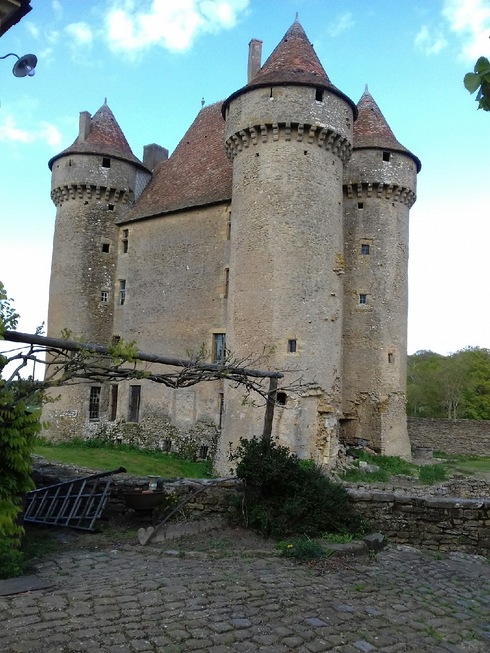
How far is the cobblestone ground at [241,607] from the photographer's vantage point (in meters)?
4.83

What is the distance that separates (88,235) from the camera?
2620 centimetres

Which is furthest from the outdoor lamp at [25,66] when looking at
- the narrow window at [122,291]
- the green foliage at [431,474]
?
the narrow window at [122,291]

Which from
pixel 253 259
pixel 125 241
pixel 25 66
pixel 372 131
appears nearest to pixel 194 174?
pixel 125 241

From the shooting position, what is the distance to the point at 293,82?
1897cm

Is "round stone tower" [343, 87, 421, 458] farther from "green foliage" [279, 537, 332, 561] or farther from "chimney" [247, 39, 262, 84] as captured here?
"green foliage" [279, 537, 332, 561]

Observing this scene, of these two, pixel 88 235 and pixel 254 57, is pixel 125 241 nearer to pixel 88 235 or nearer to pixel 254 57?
pixel 88 235

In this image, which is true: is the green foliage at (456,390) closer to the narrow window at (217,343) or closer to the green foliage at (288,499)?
the narrow window at (217,343)

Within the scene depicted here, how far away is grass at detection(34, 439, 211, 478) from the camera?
19.7 meters

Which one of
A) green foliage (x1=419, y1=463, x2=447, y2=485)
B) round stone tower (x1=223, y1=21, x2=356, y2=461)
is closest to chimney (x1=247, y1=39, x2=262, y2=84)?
round stone tower (x1=223, y1=21, x2=356, y2=461)

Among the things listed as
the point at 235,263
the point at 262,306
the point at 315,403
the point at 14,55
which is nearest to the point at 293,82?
the point at 235,263

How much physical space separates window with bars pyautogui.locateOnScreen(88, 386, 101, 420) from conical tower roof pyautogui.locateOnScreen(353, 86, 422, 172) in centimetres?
1526

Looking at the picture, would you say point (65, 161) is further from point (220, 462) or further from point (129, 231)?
point (220, 462)

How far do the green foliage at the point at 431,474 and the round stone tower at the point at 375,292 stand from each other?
1.51 metres

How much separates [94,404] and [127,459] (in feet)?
17.7
